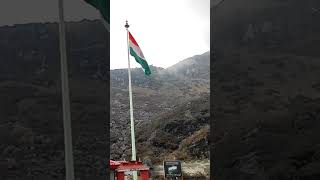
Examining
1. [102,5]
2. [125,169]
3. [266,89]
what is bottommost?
[125,169]

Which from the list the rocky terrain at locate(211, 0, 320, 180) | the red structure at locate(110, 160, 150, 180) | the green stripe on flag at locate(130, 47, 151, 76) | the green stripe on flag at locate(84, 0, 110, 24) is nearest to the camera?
the green stripe on flag at locate(84, 0, 110, 24)

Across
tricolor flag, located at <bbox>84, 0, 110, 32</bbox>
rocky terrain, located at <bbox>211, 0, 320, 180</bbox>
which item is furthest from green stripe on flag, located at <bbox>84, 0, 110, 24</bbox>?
rocky terrain, located at <bbox>211, 0, 320, 180</bbox>

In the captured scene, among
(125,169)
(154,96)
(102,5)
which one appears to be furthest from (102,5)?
(154,96)

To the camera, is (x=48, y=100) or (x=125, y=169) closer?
(x=48, y=100)

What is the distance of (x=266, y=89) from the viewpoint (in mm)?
9148

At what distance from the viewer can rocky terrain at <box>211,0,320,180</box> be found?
8984mm

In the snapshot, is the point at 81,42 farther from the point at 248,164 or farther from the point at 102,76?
the point at 248,164

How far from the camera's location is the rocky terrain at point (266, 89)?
29.5 feet

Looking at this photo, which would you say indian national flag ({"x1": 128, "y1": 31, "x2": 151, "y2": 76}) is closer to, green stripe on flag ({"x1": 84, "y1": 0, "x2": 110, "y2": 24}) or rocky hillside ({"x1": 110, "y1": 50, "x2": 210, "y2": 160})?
green stripe on flag ({"x1": 84, "y1": 0, "x2": 110, "y2": 24})

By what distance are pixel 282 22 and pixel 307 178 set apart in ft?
9.37

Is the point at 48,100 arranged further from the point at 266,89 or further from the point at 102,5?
the point at 266,89

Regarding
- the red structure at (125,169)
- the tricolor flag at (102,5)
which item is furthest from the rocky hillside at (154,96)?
the tricolor flag at (102,5)

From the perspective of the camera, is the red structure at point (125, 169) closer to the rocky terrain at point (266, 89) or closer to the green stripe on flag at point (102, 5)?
the rocky terrain at point (266, 89)

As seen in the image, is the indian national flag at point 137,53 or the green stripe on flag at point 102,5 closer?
the green stripe on flag at point 102,5
